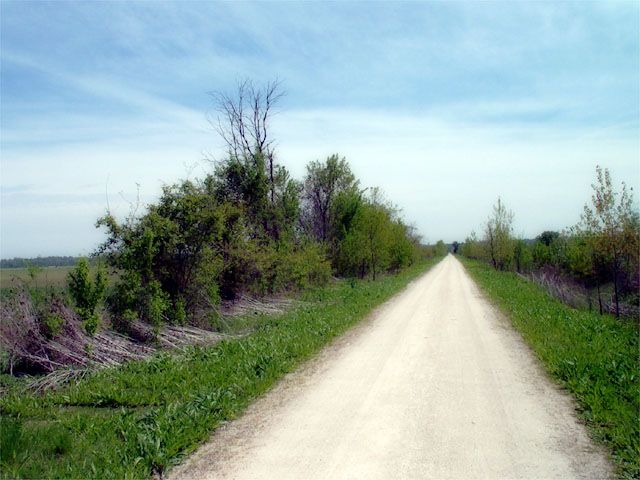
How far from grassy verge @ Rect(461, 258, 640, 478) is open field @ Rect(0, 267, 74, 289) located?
966cm

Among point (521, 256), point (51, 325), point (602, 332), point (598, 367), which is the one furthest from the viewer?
point (521, 256)

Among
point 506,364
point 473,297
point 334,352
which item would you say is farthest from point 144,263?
point 473,297

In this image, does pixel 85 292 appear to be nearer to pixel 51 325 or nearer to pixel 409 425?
pixel 51 325

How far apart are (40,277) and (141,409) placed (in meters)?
4.72

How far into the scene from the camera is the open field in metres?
8.73

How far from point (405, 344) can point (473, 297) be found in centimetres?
1113

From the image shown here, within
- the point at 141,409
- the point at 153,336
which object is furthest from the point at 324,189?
the point at 141,409

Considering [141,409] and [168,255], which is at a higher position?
[168,255]

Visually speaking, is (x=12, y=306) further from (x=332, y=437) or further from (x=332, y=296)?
(x=332, y=296)

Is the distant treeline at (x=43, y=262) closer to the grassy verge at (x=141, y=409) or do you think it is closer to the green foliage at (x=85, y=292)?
the green foliage at (x=85, y=292)

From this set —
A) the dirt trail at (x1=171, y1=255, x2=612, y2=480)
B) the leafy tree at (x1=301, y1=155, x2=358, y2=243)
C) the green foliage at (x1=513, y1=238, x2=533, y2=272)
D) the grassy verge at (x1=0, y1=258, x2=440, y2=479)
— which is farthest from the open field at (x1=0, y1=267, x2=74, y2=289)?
the green foliage at (x1=513, y1=238, x2=533, y2=272)

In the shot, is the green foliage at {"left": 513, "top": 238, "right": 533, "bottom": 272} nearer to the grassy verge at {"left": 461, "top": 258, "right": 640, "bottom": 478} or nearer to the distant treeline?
the grassy verge at {"left": 461, "top": 258, "right": 640, "bottom": 478}

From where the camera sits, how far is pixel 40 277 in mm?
9133

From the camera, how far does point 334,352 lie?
942cm
